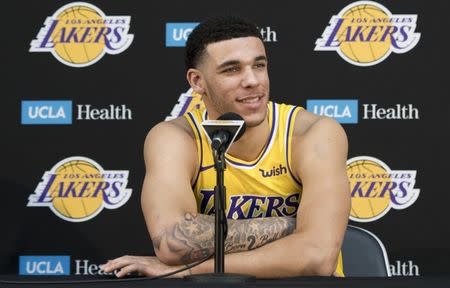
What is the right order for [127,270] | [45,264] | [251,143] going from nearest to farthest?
[127,270], [251,143], [45,264]

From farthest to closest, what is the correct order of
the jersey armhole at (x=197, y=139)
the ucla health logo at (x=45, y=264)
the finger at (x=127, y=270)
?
1. the ucla health logo at (x=45, y=264)
2. the jersey armhole at (x=197, y=139)
3. the finger at (x=127, y=270)

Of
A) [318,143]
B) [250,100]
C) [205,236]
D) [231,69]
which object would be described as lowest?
[205,236]

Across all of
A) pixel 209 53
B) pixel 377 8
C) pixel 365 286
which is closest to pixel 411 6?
pixel 377 8

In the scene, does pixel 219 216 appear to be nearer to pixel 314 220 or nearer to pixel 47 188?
pixel 314 220

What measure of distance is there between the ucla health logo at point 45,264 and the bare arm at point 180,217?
4.19ft

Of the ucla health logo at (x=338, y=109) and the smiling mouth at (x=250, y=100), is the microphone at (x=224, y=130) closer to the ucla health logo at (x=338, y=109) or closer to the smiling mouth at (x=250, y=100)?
the smiling mouth at (x=250, y=100)

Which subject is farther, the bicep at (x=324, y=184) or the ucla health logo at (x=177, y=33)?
the ucla health logo at (x=177, y=33)

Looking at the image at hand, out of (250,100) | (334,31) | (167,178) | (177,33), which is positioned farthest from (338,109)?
(167,178)

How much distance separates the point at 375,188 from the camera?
3.70m

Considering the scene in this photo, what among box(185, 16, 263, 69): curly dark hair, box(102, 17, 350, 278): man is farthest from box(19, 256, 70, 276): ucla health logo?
box(185, 16, 263, 69): curly dark hair

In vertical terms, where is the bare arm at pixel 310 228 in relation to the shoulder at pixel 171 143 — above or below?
below

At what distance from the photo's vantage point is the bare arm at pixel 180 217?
2389 mm

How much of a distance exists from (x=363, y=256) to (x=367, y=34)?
1344 mm

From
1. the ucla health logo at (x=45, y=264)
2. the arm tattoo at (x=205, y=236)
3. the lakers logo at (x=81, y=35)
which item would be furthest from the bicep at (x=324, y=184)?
the ucla health logo at (x=45, y=264)
